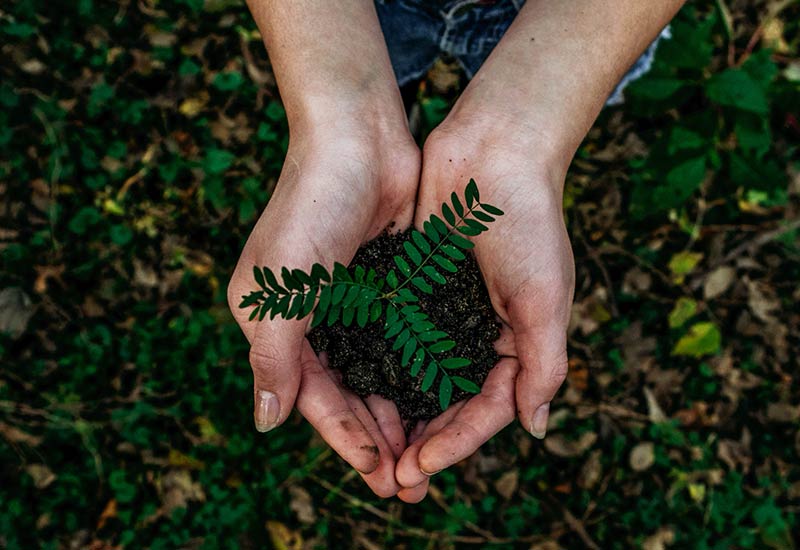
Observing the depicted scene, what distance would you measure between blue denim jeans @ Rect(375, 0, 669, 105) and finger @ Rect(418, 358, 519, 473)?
4.82ft

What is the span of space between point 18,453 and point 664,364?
3.80m

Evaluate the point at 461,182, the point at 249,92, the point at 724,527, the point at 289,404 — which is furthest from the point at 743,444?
the point at 249,92

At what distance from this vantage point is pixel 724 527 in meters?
3.96

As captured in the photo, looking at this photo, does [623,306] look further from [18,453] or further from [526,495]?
[18,453]

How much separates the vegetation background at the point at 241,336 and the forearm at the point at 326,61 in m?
1.26

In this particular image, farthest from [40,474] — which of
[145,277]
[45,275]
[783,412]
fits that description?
[783,412]

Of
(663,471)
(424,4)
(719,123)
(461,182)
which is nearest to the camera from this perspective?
(461,182)

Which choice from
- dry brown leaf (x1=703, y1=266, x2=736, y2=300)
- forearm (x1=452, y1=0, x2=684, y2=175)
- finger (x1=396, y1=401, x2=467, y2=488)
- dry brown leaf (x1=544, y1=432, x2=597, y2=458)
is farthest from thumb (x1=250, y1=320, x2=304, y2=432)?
dry brown leaf (x1=703, y1=266, x2=736, y2=300)

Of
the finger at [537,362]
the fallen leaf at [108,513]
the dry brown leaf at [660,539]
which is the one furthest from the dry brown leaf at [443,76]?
the fallen leaf at [108,513]

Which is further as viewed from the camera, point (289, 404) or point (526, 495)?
point (526, 495)

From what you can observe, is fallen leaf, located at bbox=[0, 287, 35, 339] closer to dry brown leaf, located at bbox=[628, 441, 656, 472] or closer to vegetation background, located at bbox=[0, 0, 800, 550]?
vegetation background, located at bbox=[0, 0, 800, 550]

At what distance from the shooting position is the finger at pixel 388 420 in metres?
2.68

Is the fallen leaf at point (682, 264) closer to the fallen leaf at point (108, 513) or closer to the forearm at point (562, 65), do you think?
the forearm at point (562, 65)

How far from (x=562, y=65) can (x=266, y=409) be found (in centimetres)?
175
